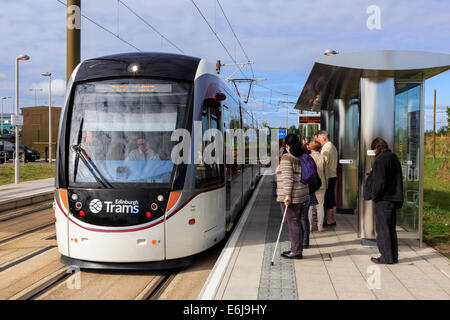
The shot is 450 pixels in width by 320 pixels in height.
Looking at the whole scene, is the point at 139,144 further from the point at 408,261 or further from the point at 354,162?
the point at 354,162

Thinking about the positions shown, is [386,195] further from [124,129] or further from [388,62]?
[124,129]

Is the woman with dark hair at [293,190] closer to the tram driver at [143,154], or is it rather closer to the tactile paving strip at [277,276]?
the tactile paving strip at [277,276]

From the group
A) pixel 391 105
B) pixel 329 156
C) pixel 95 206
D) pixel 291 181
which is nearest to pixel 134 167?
pixel 95 206

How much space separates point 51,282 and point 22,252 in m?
1.92

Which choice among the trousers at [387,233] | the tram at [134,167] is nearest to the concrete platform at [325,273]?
the trousers at [387,233]

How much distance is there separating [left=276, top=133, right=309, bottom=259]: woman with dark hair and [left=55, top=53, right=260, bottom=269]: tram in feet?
3.65

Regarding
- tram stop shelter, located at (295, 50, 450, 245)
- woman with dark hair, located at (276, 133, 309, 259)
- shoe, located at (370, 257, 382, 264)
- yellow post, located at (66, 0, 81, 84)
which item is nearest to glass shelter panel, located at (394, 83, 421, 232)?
tram stop shelter, located at (295, 50, 450, 245)

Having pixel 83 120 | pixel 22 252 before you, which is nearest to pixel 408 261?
pixel 83 120

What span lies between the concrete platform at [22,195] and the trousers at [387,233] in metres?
10.2

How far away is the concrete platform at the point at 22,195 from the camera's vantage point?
42.8ft

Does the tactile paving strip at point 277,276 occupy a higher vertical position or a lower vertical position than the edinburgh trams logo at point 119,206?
lower

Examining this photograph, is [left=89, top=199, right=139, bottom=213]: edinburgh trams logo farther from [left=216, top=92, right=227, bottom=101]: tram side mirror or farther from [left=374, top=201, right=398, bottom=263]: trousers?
[left=374, top=201, right=398, bottom=263]: trousers

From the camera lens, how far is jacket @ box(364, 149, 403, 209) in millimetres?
6391

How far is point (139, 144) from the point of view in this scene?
6418 millimetres
